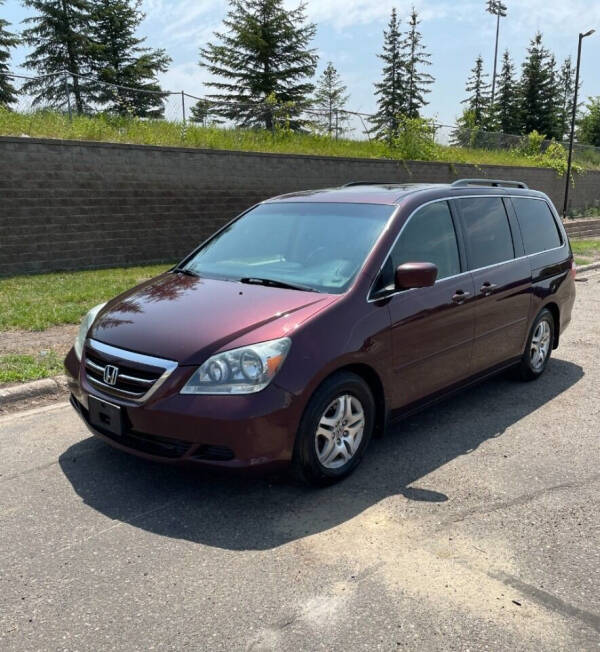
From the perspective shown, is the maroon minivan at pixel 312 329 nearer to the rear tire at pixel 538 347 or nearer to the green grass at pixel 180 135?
the rear tire at pixel 538 347

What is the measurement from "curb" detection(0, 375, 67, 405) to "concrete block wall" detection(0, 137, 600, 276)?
7229 mm

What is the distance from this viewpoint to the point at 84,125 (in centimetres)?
1364

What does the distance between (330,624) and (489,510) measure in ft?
4.46

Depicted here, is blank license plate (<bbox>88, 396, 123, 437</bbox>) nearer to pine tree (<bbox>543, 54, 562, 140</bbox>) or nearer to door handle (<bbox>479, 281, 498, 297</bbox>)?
door handle (<bbox>479, 281, 498, 297</bbox>)

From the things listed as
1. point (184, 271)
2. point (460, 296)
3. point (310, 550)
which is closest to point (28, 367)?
point (184, 271)

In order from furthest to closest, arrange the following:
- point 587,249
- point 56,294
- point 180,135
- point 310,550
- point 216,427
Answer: point 587,249 → point 180,135 → point 56,294 → point 216,427 → point 310,550

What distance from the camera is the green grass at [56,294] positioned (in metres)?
7.50

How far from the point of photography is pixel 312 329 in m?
3.51

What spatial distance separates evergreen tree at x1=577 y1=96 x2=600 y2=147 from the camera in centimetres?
4700

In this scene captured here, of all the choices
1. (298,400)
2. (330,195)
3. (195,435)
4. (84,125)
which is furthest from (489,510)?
(84,125)

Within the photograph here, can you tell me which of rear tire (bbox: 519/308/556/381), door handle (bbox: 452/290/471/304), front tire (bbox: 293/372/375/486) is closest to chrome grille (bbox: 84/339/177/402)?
front tire (bbox: 293/372/375/486)

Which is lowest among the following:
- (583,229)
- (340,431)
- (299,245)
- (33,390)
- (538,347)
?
(583,229)

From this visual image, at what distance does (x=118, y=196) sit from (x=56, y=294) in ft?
15.6

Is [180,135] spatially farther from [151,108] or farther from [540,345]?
[540,345]
